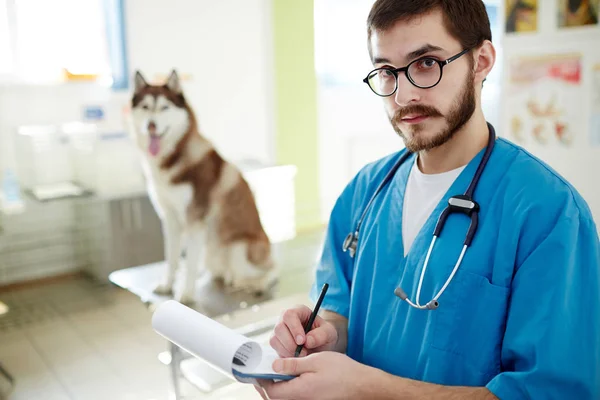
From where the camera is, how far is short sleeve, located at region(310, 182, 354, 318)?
112cm

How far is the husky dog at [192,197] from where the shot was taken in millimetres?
1921

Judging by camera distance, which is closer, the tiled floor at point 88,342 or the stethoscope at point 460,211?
the stethoscope at point 460,211

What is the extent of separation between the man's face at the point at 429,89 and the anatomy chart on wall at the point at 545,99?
1.26 metres

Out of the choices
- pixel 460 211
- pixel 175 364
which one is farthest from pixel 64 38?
pixel 460 211

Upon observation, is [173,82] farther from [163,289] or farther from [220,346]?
[220,346]

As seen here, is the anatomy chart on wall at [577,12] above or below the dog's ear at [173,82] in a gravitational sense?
above

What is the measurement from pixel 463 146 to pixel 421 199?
12 centimetres

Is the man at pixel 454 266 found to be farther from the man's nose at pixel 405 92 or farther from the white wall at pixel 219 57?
the white wall at pixel 219 57

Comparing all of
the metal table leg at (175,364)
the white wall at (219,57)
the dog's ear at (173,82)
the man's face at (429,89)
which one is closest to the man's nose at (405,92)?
the man's face at (429,89)

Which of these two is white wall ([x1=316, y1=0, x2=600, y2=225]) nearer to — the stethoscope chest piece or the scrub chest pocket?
the stethoscope chest piece

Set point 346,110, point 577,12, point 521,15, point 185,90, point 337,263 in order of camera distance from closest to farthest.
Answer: point 337,263 → point 577,12 → point 521,15 → point 185,90 → point 346,110

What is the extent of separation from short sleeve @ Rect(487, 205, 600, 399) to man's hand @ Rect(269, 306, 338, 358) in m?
0.31

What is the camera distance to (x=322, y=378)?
794 mm

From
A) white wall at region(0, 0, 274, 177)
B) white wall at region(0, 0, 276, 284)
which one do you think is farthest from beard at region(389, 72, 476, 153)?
white wall at region(0, 0, 274, 177)
